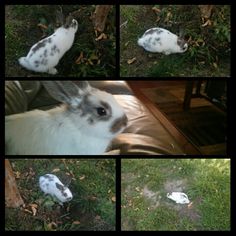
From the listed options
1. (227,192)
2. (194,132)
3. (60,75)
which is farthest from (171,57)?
(227,192)

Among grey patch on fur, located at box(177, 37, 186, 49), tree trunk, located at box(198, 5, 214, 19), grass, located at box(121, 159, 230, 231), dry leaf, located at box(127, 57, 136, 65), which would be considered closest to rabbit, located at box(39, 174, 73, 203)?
grass, located at box(121, 159, 230, 231)

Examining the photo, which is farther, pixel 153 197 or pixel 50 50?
pixel 153 197

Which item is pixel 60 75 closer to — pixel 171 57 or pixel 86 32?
pixel 86 32

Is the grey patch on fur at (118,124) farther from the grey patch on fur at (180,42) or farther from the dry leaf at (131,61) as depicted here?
the grey patch on fur at (180,42)

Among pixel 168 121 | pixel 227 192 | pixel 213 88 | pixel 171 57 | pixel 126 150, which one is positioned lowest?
pixel 227 192

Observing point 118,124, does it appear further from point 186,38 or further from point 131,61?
point 186,38

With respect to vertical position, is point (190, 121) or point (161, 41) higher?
point (161, 41)

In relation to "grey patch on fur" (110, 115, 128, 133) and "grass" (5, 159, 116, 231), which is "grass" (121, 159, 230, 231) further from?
"grey patch on fur" (110, 115, 128, 133)

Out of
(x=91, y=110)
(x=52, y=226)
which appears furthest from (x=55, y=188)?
(x=91, y=110)
